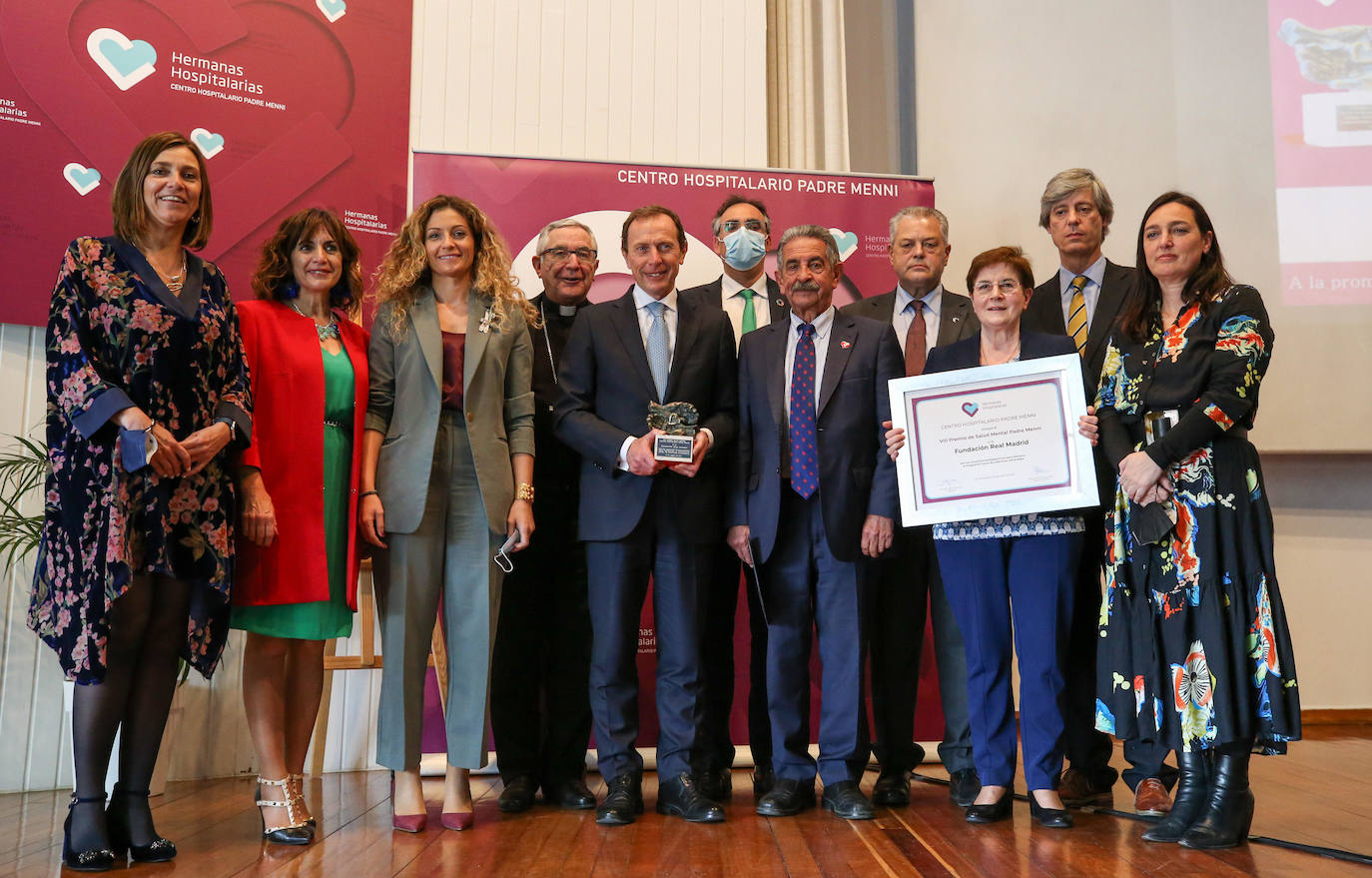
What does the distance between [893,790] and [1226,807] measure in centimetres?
88

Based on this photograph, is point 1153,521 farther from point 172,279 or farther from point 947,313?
point 172,279

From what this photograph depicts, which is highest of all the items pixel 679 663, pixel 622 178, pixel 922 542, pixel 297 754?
pixel 622 178

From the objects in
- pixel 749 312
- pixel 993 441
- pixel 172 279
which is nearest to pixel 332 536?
pixel 172 279

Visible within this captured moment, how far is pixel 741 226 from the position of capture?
12.1 ft

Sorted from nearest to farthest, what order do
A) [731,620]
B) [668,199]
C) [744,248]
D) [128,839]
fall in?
[128,839]
[731,620]
[744,248]
[668,199]

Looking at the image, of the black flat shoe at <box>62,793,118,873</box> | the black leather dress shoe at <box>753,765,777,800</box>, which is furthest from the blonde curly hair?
the black leather dress shoe at <box>753,765,777,800</box>

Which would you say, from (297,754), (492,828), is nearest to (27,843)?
(297,754)

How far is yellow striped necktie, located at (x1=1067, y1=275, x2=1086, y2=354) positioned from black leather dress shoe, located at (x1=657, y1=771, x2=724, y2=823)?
1.73 metres

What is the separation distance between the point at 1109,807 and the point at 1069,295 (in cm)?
154

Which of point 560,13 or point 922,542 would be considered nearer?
point 922,542

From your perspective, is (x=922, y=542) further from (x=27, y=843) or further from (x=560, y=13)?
(x=560, y=13)

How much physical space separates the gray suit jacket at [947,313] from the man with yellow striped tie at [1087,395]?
182mm

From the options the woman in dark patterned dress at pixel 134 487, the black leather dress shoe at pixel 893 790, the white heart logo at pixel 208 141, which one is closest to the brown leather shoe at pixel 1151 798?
the black leather dress shoe at pixel 893 790

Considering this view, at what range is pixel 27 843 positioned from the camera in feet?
8.82
